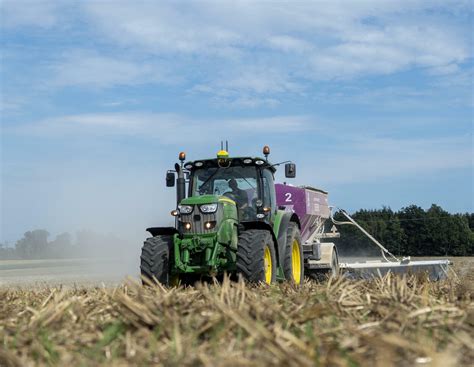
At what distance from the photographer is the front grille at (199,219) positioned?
10.7 metres

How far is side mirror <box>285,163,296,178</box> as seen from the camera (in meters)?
12.1

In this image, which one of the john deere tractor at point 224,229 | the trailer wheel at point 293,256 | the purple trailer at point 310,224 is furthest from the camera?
the purple trailer at point 310,224

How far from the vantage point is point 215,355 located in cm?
325

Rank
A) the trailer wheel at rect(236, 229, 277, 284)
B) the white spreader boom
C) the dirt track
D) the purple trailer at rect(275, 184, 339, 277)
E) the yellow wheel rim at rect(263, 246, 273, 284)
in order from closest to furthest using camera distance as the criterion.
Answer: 1. the trailer wheel at rect(236, 229, 277, 284)
2. the yellow wheel rim at rect(263, 246, 273, 284)
3. the purple trailer at rect(275, 184, 339, 277)
4. the white spreader boom
5. the dirt track

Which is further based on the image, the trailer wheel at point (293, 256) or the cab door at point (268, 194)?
the trailer wheel at point (293, 256)

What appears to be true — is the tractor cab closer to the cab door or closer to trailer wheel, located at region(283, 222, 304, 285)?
the cab door

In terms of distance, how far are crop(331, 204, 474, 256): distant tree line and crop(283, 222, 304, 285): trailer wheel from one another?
45.9 metres

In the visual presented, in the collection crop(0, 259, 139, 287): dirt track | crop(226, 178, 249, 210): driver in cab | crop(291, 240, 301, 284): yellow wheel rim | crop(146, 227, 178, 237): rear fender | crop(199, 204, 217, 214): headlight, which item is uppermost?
crop(226, 178, 249, 210): driver in cab

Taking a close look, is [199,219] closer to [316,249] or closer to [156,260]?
[156,260]

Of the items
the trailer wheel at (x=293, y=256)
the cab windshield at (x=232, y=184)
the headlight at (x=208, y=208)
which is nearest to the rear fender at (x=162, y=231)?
the headlight at (x=208, y=208)

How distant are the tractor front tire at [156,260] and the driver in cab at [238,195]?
1.62 meters

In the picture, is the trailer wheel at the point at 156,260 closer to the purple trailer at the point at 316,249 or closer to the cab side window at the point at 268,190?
the cab side window at the point at 268,190

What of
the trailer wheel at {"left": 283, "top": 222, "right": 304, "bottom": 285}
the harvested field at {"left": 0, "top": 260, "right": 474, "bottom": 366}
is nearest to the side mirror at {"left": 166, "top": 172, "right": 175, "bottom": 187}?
the trailer wheel at {"left": 283, "top": 222, "right": 304, "bottom": 285}

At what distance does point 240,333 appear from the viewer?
3.58 meters
